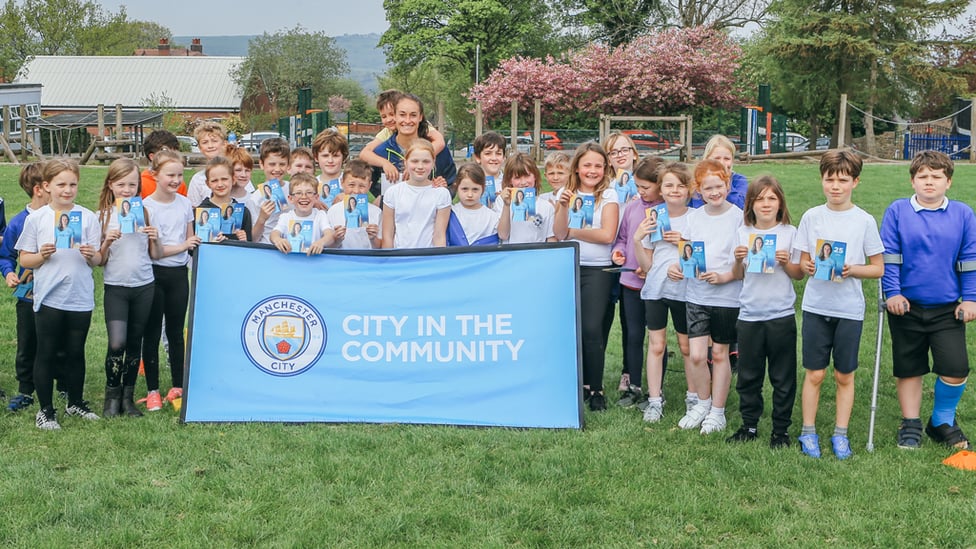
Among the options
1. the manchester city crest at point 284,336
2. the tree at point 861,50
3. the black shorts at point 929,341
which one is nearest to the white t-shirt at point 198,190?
the manchester city crest at point 284,336

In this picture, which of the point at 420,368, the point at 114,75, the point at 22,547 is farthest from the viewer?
the point at 114,75

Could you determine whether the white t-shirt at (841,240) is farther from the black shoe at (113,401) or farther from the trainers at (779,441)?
the black shoe at (113,401)

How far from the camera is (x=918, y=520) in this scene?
478 cm

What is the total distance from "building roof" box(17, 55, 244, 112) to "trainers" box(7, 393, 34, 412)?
57090 millimetres

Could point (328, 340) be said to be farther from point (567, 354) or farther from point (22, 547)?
point (22, 547)

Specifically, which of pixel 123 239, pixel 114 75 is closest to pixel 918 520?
pixel 123 239

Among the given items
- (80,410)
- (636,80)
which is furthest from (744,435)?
(636,80)

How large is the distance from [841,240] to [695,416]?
150 cm

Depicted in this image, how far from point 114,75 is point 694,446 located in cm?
6678

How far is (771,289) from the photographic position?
5766 millimetres

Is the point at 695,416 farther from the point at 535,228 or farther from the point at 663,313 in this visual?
the point at 535,228

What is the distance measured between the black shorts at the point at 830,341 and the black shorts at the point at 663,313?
0.84 m

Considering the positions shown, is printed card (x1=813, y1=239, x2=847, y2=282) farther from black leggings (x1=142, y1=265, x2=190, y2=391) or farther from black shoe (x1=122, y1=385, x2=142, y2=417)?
black shoe (x1=122, y1=385, x2=142, y2=417)

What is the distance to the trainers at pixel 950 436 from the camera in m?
5.91
